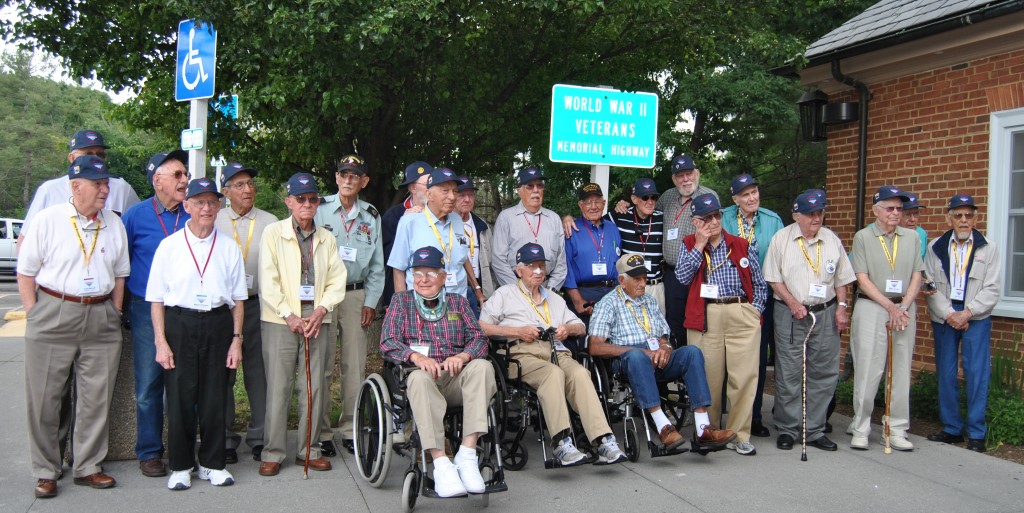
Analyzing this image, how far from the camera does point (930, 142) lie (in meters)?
7.80

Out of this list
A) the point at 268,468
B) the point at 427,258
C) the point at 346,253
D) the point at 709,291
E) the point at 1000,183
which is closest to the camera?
the point at 427,258

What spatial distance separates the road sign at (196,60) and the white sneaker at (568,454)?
3787 millimetres

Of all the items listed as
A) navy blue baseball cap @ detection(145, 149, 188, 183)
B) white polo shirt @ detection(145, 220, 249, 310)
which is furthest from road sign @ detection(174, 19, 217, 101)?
white polo shirt @ detection(145, 220, 249, 310)

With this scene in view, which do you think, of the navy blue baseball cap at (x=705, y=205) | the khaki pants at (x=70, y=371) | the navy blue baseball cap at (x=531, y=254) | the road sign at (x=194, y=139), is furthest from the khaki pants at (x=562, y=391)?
the road sign at (x=194, y=139)

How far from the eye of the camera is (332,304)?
518 centimetres

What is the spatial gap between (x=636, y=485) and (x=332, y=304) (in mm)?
2212

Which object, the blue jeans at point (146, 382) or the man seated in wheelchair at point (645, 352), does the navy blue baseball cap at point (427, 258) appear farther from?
the blue jeans at point (146, 382)

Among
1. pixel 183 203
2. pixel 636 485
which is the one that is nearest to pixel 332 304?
pixel 183 203

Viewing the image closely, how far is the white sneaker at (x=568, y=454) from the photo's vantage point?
4.95m

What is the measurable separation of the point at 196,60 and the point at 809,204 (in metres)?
4.82

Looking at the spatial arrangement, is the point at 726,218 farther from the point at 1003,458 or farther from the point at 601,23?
the point at 601,23

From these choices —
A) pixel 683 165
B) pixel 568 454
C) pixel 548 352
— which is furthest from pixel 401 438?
pixel 683 165

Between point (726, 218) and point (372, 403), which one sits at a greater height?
point (726, 218)

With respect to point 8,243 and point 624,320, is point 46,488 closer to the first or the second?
point 624,320
